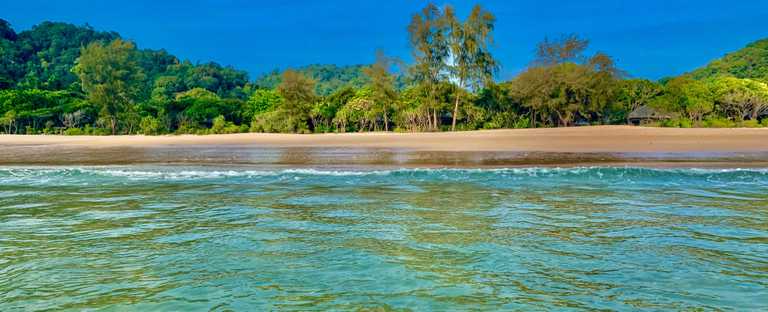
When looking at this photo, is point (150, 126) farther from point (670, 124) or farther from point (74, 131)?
point (670, 124)

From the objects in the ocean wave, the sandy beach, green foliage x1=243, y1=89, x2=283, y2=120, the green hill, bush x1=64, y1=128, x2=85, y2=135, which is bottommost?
the ocean wave

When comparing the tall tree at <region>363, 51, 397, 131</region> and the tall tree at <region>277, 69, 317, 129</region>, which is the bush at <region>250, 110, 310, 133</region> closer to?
the tall tree at <region>277, 69, 317, 129</region>

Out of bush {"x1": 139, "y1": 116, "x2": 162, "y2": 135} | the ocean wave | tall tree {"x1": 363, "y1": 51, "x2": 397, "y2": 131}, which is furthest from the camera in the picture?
bush {"x1": 139, "y1": 116, "x2": 162, "y2": 135}

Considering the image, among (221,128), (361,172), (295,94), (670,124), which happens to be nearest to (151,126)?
(221,128)

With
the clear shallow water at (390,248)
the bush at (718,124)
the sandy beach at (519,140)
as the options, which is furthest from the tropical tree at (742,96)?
the clear shallow water at (390,248)

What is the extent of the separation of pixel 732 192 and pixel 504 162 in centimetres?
716

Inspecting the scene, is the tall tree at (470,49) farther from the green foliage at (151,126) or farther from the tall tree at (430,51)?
the green foliage at (151,126)

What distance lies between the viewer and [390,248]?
5.22 m

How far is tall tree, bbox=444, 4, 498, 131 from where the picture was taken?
133 feet

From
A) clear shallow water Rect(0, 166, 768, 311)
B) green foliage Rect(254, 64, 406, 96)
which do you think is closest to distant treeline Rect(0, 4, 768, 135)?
clear shallow water Rect(0, 166, 768, 311)

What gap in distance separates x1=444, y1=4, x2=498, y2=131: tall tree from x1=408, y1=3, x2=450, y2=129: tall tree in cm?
→ 66

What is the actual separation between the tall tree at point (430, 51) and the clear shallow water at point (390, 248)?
3207 cm

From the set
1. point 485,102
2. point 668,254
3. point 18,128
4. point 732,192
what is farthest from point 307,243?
point 18,128

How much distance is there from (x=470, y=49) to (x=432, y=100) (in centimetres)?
507
